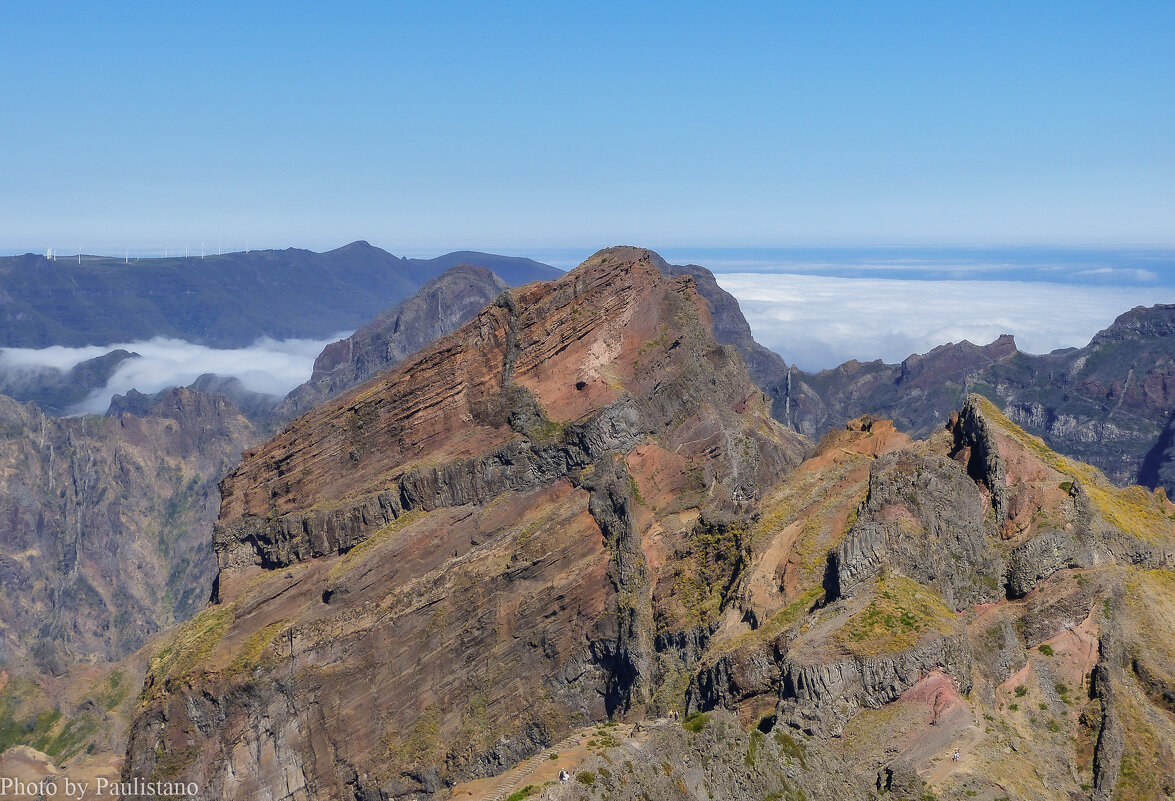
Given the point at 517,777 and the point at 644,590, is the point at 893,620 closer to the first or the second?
the point at 517,777

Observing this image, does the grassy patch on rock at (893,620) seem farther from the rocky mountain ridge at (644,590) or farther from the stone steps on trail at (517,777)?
the stone steps on trail at (517,777)

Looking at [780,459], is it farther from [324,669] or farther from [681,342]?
[324,669]

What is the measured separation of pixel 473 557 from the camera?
77.9 meters

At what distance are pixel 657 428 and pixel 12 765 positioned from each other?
232 feet

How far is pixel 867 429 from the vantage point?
3292 inches

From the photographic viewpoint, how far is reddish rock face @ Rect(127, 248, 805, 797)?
244 feet

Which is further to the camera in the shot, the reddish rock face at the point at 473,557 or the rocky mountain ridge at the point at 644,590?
the reddish rock face at the point at 473,557

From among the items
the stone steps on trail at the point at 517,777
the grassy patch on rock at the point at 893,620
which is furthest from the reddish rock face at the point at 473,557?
the stone steps on trail at the point at 517,777

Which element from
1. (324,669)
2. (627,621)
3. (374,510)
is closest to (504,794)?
(627,621)

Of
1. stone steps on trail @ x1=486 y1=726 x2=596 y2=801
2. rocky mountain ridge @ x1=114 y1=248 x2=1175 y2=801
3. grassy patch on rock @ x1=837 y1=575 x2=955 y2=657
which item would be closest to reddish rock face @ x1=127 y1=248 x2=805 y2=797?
rocky mountain ridge @ x1=114 y1=248 x2=1175 y2=801

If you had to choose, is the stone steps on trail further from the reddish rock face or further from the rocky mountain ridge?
the reddish rock face

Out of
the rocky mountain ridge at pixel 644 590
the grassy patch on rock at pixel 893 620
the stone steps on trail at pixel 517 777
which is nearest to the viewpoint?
the stone steps on trail at pixel 517 777

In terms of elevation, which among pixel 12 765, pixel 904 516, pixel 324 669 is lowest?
pixel 12 765

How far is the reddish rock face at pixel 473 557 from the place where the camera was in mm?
74312
